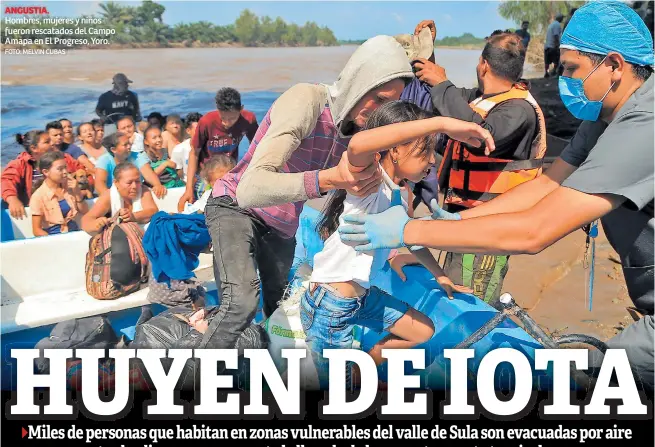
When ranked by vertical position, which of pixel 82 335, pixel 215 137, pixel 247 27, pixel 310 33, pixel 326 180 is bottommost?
pixel 82 335

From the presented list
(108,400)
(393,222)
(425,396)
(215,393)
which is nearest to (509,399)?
(425,396)

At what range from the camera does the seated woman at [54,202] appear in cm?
480

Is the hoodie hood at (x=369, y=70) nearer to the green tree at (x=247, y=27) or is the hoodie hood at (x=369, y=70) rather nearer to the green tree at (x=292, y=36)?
the green tree at (x=247, y=27)

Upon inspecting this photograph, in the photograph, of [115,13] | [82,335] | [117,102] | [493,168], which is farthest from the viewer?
[115,13]

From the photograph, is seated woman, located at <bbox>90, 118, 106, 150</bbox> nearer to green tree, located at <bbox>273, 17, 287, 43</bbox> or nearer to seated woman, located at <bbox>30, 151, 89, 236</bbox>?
seated woman, located at <bbox>30, 151, 89, 236</bbox>

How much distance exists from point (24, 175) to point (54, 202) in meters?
0.75

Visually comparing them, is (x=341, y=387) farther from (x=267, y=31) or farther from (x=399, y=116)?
(x=267, y=31)

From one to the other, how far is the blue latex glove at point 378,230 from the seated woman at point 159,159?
4142mm

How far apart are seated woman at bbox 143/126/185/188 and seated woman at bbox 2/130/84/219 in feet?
2.59

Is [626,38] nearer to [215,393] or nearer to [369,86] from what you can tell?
[369,86]

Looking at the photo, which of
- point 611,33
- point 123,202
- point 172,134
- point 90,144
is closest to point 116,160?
point 90,144

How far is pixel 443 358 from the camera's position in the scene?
2859mm

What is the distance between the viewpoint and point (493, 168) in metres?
3.37

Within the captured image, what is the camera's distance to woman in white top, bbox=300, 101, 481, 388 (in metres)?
2.39
